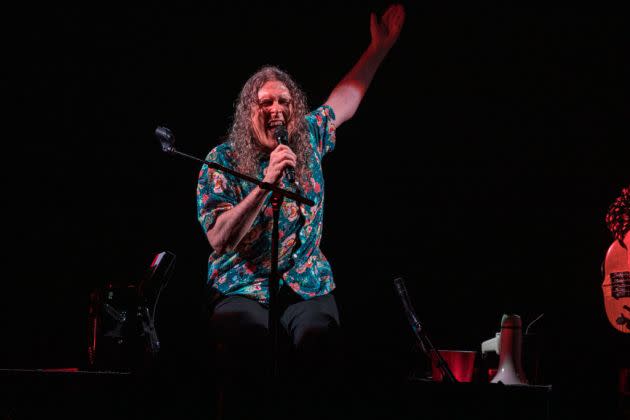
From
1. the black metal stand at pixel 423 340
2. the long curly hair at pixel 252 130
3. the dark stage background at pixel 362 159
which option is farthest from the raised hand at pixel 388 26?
the black metal stand at pixel 423 340

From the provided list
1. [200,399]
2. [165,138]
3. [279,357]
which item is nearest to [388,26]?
[165,138]

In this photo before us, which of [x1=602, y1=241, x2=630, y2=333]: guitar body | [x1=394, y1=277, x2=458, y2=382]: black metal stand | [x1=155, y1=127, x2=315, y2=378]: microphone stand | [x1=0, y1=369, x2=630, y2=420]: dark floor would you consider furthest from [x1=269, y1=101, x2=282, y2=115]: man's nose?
[x1=602, y1=241, x2=630, y2=333]: guitar body

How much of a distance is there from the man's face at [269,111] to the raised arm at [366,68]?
350 mm

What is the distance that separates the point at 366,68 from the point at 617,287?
1360mm

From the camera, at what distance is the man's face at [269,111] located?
2453 mm

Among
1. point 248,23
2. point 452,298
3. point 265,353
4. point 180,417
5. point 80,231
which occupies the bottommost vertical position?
point 180,417

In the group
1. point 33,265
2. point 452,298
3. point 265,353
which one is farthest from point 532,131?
point 33,265

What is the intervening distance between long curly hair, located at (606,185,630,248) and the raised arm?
1152 mm

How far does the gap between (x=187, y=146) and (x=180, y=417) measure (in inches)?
64.3

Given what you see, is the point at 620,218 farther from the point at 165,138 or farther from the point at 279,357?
the point at 165,138

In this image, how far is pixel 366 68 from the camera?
9.38ft

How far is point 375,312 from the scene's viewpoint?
10.2 ft

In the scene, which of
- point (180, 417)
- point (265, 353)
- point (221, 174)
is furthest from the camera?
point (221, 174)

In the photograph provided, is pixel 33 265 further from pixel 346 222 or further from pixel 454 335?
pixel 454 335
